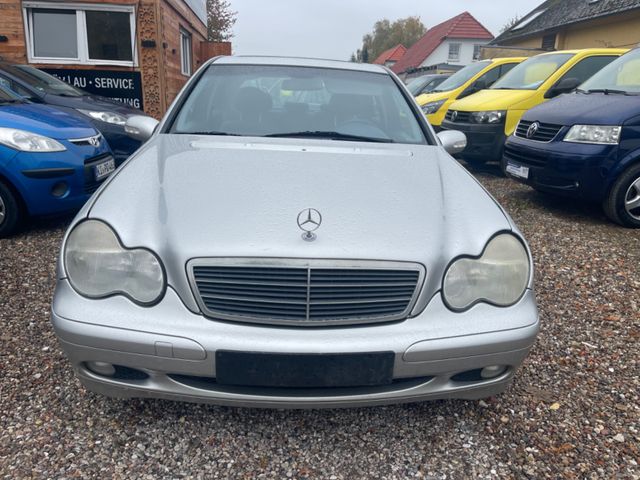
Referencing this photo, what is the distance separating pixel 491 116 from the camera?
6.88 m

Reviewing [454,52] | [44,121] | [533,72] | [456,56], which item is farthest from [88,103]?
[454,52]

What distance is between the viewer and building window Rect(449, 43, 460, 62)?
4275 centimetres

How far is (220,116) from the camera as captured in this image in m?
2.78

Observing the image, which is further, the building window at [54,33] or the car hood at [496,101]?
the building window at [54,33]

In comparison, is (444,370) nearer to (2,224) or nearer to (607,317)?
(607,317)

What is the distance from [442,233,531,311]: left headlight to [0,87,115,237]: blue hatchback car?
11.6 feet

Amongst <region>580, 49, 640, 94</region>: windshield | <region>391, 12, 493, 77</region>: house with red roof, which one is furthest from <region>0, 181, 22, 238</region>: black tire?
<region>391, 12, 493, 77</region>: house with red roof

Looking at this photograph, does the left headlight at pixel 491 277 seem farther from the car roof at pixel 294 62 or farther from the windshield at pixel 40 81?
the windshield at pixel 40 81

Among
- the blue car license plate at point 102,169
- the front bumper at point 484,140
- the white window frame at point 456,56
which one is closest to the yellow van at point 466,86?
the front bumper at point 484,140

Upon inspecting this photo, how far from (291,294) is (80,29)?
10018 mm

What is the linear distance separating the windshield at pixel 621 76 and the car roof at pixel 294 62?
333 cm

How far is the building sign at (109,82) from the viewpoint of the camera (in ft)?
31.9

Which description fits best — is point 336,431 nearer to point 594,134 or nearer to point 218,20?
point 594,134

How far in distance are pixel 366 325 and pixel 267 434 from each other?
26.0 inches
